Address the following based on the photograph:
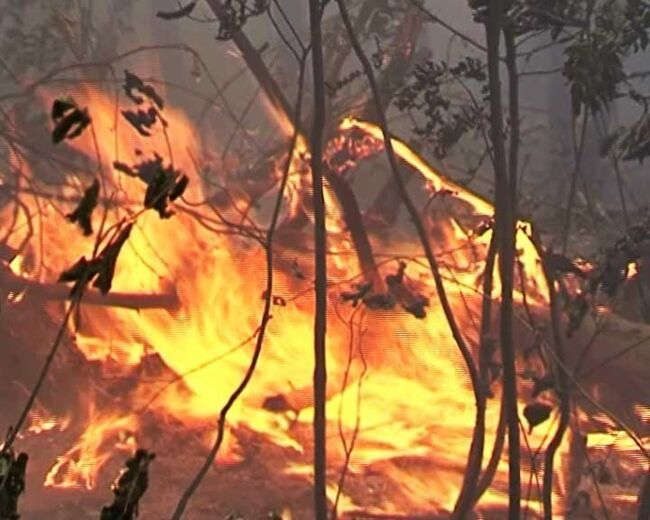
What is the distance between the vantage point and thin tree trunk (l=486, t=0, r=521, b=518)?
4.16 ft

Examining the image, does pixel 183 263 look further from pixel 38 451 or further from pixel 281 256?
pixel 38 451

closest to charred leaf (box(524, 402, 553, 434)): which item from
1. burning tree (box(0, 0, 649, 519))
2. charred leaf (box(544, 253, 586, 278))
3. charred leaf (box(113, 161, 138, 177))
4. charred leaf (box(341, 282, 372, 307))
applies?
burning tree (box(0, 0, 649, 519))

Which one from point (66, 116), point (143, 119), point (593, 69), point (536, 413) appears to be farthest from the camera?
point (143, 119)

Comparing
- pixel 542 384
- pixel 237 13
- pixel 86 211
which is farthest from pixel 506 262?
pixel 86 211

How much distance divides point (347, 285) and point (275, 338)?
0.47ft

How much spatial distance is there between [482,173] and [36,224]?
753 mm

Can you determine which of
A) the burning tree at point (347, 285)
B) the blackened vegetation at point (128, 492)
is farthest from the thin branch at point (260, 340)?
the blackened vegetation at point (128, 492)

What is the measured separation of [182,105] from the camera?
1.44 meters

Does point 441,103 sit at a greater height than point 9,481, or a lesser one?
greater

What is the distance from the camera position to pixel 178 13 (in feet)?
4.51

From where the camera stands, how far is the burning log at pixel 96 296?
57.2 inches

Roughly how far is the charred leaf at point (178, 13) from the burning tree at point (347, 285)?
1 centimetres

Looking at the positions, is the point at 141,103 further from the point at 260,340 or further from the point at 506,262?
the point at 506,262

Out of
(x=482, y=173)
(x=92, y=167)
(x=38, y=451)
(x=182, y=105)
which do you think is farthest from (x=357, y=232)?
(x=38, y=451)
